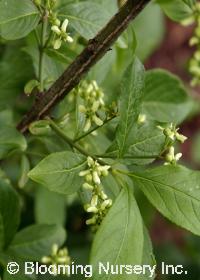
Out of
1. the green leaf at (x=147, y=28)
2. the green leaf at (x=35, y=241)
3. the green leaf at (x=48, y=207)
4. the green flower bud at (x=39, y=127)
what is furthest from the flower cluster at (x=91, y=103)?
the green leaf at (x=147, y=28)

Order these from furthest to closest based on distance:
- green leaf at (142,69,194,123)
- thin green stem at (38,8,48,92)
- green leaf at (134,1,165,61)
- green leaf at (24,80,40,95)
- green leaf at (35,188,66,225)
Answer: green leaf at (134,1,165,61), green leaf at (35,188,66,225), green leaf at (142,69,194,123), green leaf at (24,80,40,95), thin green stem at (38,8,48,92)

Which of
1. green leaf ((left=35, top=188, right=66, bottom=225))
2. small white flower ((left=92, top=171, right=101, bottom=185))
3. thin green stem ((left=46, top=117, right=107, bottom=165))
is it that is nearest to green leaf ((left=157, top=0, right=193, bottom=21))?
thin green stem ((left=46, top=117, right=107, bottom=165))

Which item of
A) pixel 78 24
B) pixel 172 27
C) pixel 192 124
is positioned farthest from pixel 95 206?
pixel 172 27

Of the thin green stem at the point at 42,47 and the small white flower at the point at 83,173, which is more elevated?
the thin green stem at the point at 42,47

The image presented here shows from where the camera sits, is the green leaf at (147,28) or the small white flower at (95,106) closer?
the small white flower at (95,106)

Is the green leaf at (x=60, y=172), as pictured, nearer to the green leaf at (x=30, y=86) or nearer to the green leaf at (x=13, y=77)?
the green leaf at (x=30, y=86)

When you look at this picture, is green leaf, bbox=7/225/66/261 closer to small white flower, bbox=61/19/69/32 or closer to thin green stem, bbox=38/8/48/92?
thin green stem, bbox=38/8/48/92
